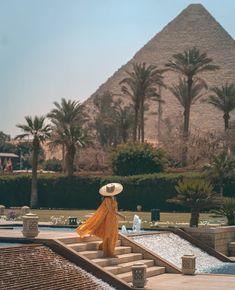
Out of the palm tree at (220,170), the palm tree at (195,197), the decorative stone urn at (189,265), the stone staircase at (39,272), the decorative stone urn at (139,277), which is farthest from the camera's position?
the palm tree at (220,170)

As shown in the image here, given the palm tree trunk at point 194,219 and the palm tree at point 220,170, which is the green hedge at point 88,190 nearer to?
the palm tree at point 220,170

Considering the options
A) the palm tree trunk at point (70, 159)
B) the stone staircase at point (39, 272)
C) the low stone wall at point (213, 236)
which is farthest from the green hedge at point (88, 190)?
the stone staircase at point (39, 272)

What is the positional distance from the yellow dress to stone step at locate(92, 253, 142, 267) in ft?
1.09

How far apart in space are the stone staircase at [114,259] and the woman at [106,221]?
0.36 meters

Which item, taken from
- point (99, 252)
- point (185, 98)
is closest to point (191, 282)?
point (99, 252)

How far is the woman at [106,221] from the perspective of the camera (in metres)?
21.6

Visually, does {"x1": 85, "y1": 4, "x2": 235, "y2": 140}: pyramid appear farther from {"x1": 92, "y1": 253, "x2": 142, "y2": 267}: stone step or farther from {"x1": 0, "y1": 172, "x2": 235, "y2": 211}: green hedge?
{"x1": 92, "y1": 253, "x2": 142, "y2": 267}: stone step

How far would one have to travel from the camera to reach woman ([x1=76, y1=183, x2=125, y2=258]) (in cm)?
2156

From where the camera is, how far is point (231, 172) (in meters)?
50.3

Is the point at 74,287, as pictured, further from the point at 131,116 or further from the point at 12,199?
the point at 131,116

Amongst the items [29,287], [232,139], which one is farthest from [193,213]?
[232,139]

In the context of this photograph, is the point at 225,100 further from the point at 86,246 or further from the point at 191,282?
the point at 191,282

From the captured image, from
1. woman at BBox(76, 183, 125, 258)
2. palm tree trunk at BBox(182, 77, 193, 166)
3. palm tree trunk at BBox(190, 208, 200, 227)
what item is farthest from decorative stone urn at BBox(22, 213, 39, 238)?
palm tree trunk at BBox(182, 77, 193, 166)

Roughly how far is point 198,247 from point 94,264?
889cm
